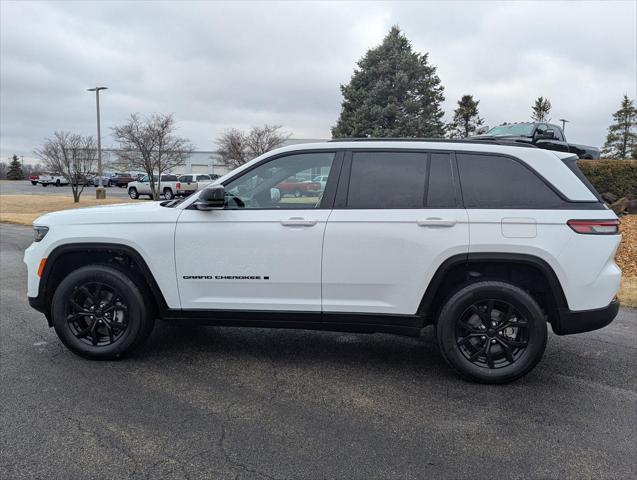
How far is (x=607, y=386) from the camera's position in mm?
3857

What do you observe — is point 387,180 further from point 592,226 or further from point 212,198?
point 592,226

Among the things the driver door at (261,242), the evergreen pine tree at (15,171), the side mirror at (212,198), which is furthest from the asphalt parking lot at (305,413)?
the evergreen pine tree at (15,171)

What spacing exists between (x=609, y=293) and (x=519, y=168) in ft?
3.84

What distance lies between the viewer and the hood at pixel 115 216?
4.07 meters

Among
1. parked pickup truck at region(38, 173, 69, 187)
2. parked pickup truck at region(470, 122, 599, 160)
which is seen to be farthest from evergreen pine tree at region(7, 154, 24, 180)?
parked pickup truck at region(470, 122, 599, 160)

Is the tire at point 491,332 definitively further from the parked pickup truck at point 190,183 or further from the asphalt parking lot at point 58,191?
the asphalt parking lot at point 58,191

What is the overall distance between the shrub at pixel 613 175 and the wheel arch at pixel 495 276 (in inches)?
422

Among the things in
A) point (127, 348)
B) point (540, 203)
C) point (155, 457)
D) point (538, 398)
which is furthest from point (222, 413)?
point (540, 203)

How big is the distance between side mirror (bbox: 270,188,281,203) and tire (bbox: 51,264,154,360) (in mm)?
1381

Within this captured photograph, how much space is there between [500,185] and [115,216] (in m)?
3.16

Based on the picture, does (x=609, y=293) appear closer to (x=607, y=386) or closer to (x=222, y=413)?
(x=607, y=386)

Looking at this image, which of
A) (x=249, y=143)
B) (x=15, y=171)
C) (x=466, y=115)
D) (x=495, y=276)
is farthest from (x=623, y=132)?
(x=15, y=171)

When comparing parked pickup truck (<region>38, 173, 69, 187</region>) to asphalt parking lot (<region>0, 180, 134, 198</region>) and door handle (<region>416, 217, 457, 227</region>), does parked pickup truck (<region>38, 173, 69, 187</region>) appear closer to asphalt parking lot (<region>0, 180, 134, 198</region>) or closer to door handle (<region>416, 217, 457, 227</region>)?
asphalt parking lot (<region>0, 180, 134, 198</region>)

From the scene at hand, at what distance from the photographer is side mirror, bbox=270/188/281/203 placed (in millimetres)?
4023
